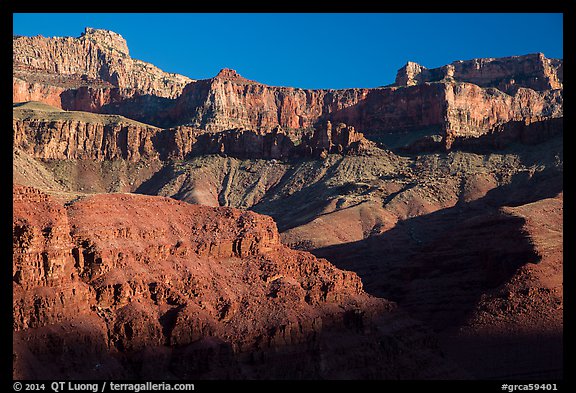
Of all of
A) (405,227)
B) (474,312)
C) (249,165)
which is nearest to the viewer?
(474,312)


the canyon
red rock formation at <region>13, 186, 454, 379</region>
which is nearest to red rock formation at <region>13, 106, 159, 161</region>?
the canyon

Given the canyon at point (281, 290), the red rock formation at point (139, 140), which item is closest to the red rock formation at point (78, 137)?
the red rock formation at point (139, 140)

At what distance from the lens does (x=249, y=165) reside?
185625mm

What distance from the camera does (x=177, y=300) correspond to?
61.5 metres

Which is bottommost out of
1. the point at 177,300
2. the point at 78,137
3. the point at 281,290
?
the point at 177,300

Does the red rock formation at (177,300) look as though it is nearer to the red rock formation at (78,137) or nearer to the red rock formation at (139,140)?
the red rock formation at (139,140)

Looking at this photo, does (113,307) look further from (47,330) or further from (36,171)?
(36,171)

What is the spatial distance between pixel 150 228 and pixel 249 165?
120 meters

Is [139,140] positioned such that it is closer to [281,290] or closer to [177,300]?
[281,290]

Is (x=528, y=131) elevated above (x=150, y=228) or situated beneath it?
elevated above

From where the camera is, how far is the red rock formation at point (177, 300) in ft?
173

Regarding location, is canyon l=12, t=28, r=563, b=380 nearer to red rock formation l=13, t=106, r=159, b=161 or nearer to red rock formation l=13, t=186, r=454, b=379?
red rock formation l=13, t=186, r=454, b=379

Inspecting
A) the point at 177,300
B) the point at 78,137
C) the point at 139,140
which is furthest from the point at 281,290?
the point at 139,140

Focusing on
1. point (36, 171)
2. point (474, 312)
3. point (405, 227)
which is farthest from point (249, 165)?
point (474, 312)
